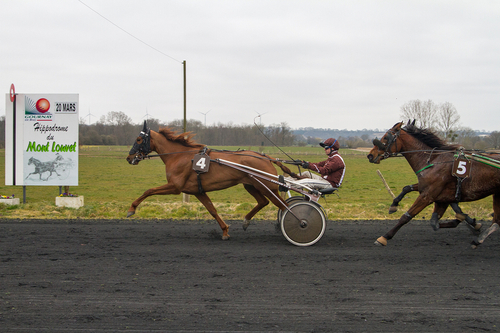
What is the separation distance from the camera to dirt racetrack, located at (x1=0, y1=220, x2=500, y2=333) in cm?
345

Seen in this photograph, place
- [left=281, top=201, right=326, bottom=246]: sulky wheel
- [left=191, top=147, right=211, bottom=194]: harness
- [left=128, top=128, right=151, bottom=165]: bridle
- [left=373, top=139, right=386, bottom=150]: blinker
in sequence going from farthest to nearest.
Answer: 1. [left=128, top=128, right=151, bottom=165]: bridle
2. [left=191, top=147, right=211, bottom=194]: harness
3. [left=373, top=139, right=386, bottom=150]: blinker
4. [left=281, top=201, right=326, bottom=246]: sulky wheel

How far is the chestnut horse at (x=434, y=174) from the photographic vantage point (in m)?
5.81

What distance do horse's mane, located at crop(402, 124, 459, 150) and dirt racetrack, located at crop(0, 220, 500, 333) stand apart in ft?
4.85

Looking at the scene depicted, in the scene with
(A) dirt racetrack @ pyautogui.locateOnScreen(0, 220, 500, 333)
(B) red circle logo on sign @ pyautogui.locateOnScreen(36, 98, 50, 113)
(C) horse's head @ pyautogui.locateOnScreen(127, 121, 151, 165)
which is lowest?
(A) dirt racetrack @ pyautogui.locateOnScreen(0, 220, 500, 333)

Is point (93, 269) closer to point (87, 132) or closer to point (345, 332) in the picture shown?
point (345, 332)

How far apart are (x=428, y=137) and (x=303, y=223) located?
2.26 metres

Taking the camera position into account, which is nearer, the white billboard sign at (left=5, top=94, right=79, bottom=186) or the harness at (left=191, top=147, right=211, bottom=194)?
the harness at (left=191, top=147, right=211, bottom=194)

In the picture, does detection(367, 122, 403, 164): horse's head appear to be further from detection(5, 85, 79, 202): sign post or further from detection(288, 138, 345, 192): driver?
detection(5, 85, 79, 202): sign post

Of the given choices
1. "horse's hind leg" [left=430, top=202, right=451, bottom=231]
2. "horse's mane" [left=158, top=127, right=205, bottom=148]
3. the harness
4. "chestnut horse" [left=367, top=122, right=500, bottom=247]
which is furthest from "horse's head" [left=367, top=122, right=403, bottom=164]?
"horse's mane" [left=158, top=127, right=205, bottom=148]

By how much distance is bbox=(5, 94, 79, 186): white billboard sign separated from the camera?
1055 centimetres

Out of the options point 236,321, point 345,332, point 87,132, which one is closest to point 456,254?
point 345,332

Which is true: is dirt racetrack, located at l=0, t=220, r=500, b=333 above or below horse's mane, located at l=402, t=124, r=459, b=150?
below

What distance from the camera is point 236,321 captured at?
11.3ft

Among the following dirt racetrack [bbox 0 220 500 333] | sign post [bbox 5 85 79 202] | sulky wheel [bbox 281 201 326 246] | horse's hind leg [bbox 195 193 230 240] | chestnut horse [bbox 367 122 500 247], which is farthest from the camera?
sign post [bbox 5 85 79 202]
